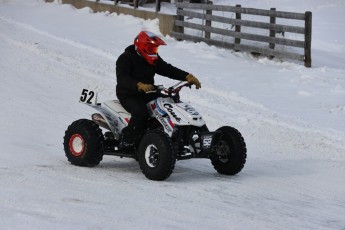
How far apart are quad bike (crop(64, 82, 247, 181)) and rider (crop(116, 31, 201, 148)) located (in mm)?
115

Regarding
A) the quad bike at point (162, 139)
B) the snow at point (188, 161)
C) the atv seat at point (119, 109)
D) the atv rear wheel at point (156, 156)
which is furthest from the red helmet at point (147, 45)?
the snow at point (188, 161)

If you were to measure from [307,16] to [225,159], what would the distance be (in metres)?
9.34

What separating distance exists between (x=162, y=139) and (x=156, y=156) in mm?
264

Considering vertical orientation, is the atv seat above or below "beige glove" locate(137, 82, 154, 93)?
below

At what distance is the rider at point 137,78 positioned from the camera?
8.88 m

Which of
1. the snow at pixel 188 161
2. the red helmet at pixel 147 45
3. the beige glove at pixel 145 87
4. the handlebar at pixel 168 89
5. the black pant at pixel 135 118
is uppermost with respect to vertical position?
the red helmet at pixel 147 45

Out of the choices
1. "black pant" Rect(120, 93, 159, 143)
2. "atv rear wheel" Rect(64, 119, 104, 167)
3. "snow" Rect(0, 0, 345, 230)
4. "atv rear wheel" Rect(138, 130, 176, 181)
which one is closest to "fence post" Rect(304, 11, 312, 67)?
"snow" Rect(0, 0, 345, 230)

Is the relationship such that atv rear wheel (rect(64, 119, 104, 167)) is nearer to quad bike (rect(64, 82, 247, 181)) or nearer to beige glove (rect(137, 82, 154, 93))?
quad bike (rect(64, 82, 247, 181))

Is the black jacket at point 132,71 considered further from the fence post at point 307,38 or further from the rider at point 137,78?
the fence post at point 307,38

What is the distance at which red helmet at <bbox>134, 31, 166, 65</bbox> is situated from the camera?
9.17 meters

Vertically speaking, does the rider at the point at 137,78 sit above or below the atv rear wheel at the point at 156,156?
above

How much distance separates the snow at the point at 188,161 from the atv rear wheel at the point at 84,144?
21 cm

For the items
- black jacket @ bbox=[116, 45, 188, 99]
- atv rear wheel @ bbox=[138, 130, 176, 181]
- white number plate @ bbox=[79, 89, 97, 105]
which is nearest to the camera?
atv rear wheel @ bbox=[138, 130, 176, 181]

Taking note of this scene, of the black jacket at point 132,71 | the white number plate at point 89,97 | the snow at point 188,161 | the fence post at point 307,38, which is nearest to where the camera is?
the snow at point 188,161
